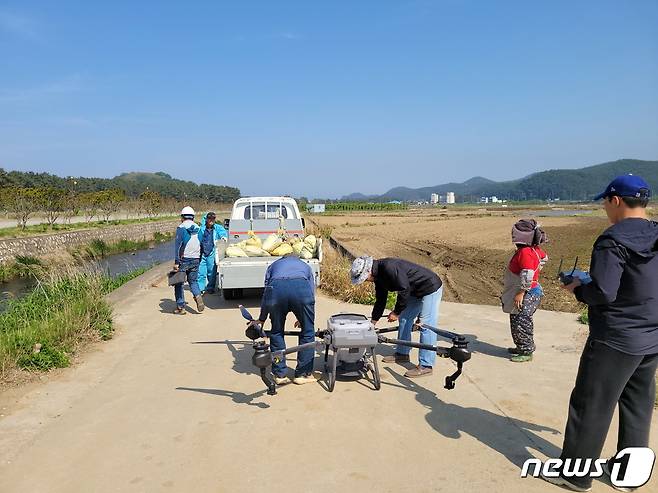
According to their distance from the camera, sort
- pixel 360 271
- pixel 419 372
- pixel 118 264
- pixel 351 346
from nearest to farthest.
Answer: pixel 351 346
pixel 360 271
pixel 419 372
pixel 118 264

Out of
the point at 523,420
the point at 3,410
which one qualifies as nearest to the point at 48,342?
the point at 3,410

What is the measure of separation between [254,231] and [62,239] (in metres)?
19.8

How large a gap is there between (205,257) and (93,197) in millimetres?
38930

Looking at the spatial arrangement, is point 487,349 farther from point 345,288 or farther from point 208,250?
point 208,250

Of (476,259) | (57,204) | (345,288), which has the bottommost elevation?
(476,259)

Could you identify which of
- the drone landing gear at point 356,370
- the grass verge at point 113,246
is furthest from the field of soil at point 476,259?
the grass verge at point 113,246

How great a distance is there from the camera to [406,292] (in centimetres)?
515

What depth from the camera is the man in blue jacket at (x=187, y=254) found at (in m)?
8.48

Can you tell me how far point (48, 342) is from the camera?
597cm

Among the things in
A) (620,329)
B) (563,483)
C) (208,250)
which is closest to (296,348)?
(563,483)

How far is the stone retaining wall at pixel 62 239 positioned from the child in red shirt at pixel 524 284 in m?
21.7

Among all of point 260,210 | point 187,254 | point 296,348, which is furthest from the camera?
point 260,210

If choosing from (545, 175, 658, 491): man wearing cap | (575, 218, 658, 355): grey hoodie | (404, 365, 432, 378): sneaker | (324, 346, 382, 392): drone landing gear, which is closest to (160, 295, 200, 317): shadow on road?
(324, 346, 382, 392): drone landing gear

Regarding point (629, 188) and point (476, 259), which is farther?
point (476, 259)
